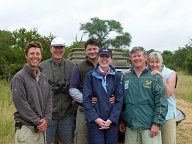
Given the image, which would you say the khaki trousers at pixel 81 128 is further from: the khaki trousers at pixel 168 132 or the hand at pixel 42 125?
the khaki trousers at pixel 168 132

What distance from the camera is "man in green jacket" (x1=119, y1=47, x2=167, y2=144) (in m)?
3.88

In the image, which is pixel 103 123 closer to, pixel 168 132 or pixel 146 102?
pixel 146 102

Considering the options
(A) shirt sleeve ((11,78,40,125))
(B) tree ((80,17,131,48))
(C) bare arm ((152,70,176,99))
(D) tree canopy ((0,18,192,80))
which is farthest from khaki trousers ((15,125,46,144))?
(B) tree ((80,17,131,48))

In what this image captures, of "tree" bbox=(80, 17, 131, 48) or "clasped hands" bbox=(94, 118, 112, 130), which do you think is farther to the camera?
"tree" bbox=(80, 17, 131, 48)

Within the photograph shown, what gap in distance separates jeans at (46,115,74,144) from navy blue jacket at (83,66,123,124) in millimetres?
740

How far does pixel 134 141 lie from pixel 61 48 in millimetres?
1644

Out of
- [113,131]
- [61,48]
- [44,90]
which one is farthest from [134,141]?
[61,48]

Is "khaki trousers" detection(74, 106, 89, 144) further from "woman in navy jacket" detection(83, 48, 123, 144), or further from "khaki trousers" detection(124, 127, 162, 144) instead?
"khaki trousers" detection(124, 127, 162, 144)

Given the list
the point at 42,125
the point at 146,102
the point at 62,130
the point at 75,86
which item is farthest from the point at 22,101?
the point at 146,102

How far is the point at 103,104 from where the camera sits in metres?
3.95

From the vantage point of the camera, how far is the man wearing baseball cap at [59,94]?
452 centimetres

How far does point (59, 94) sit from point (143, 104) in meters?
1.26

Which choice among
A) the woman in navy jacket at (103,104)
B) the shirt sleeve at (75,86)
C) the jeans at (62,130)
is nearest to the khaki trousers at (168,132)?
the woman in navy jacket at (103,104)

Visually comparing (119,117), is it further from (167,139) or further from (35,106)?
(35,106)
